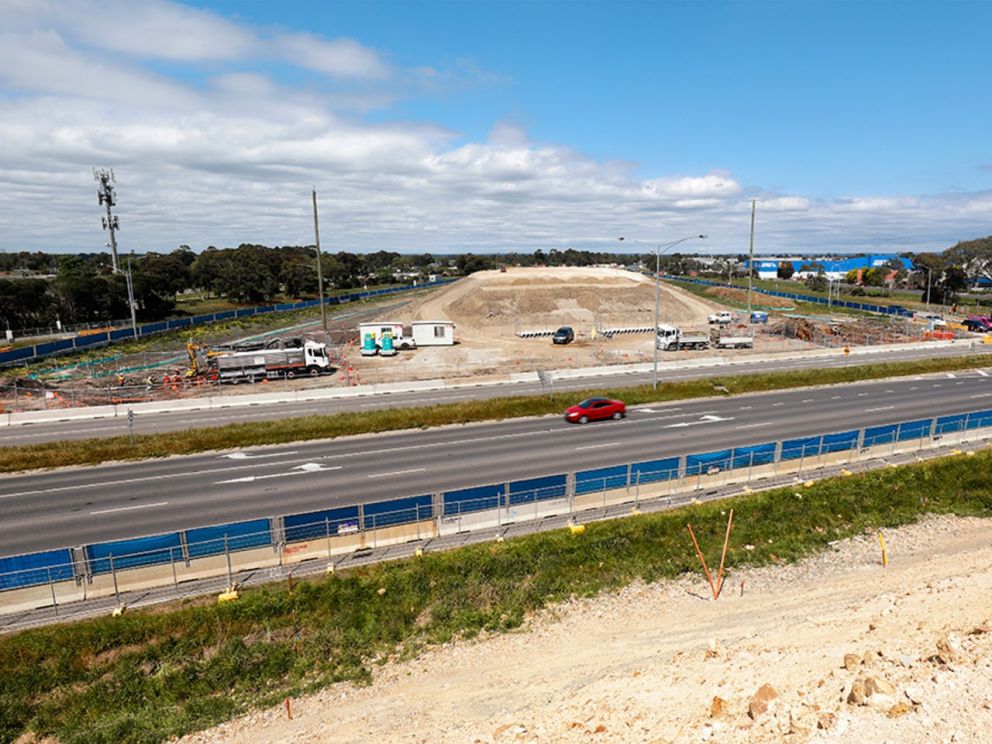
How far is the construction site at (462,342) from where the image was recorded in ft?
160

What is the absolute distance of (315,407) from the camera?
134 ft

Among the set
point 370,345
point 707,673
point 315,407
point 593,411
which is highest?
point 370,345

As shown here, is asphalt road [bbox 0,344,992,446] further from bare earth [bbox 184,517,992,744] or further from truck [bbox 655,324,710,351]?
bare earth [bbox 184,517,992,744]

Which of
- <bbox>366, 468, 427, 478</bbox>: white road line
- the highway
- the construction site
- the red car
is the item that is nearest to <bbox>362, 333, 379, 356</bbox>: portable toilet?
the construction site

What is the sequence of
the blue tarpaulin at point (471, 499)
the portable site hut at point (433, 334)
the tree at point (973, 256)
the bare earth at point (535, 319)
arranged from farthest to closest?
1. the tree at point (973, 256)
2. the portable site hut at point (433, 334)
3. the bare earth at point (535, 319)
4. the blue tarpaulin at point (471, 499)

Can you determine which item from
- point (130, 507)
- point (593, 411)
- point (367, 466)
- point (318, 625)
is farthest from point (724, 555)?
point (130, 507)

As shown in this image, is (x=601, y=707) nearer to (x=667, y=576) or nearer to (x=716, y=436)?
(x=667, y=576)

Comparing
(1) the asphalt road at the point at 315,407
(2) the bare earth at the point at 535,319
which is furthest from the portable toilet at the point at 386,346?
(1) the asphalt road at the point at 315,407

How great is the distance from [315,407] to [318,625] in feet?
86.5

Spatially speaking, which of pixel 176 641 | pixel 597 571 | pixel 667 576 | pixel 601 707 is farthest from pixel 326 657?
pixel 667 576

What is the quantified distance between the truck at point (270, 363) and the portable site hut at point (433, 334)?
15400mm

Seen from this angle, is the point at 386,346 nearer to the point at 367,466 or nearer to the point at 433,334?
the point at 433,334

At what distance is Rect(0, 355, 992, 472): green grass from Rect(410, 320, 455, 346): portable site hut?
1088 inches

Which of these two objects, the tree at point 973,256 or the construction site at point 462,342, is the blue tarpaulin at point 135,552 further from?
the tree at point 973,256
